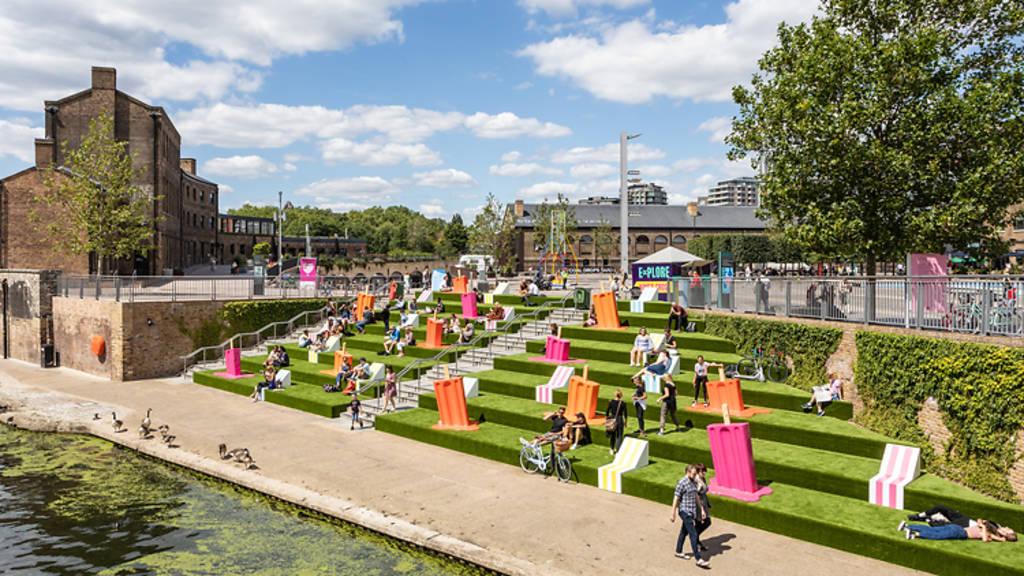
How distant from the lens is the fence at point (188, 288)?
31047 millimetres

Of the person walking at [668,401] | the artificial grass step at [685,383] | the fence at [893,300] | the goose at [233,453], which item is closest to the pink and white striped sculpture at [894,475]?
the fence at [893,300]

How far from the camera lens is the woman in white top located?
71.3 feet

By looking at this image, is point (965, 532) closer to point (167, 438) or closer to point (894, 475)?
point (894, 475)

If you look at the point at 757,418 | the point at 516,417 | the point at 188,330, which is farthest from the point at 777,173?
the point at 188,330

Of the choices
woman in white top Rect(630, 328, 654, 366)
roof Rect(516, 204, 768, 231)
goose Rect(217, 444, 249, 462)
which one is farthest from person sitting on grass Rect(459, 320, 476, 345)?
roof Rect(516, 204, 768, 231)

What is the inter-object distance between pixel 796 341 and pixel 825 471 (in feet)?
21.3

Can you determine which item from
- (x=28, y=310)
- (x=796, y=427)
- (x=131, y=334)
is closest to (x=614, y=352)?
(x=796, y=427)

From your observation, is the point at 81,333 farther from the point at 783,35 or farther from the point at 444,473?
the point at 783,35

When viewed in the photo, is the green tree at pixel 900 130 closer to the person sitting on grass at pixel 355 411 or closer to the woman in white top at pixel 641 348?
the woman in white top at pixel 641 348

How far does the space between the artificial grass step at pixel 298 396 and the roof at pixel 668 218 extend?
222 feet

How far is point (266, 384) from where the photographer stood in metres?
25.2

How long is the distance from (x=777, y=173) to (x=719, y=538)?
13107 mm

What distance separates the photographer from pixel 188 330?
3195 cm

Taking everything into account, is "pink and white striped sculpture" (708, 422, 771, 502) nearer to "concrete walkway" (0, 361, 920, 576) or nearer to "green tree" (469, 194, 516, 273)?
"concrete walkway" (0, 361, 920, 576)
